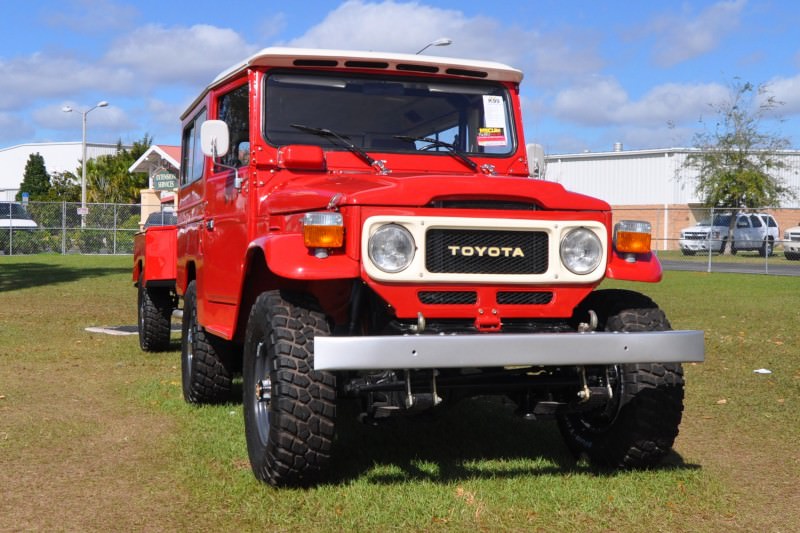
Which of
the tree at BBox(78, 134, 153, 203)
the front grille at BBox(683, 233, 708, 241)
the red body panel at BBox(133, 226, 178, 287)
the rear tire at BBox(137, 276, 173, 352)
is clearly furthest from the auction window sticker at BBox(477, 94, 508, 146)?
the tree at BBox(78, 134, 153, 203)

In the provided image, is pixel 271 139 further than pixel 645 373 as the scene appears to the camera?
Yes

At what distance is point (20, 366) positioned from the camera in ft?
32.6

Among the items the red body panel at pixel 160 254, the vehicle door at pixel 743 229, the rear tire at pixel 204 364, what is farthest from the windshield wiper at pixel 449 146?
the vehicle door at pixel 743 229

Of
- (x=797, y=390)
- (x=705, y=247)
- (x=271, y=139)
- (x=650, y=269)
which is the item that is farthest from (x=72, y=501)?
(x=705, y=247)

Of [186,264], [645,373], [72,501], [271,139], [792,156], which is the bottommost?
[72,501]

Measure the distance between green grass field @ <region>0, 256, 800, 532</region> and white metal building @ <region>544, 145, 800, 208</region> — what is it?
1826 inches

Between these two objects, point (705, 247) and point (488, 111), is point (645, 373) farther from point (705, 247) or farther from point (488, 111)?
point (705, 247)

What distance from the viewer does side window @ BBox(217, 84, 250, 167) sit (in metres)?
6.35

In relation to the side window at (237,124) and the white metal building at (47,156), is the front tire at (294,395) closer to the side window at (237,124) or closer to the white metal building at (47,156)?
the side window at (237,124)

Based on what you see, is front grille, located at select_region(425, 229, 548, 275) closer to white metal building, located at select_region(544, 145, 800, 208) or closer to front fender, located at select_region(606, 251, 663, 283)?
front fender, located at select_region(606, 251, 663, 283)

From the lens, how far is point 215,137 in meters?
6.22

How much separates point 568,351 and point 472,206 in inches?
34.5

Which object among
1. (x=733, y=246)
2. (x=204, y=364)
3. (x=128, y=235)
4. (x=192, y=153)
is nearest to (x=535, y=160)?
(x=204, y=364)

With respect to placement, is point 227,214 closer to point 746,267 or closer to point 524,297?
point 524,297
